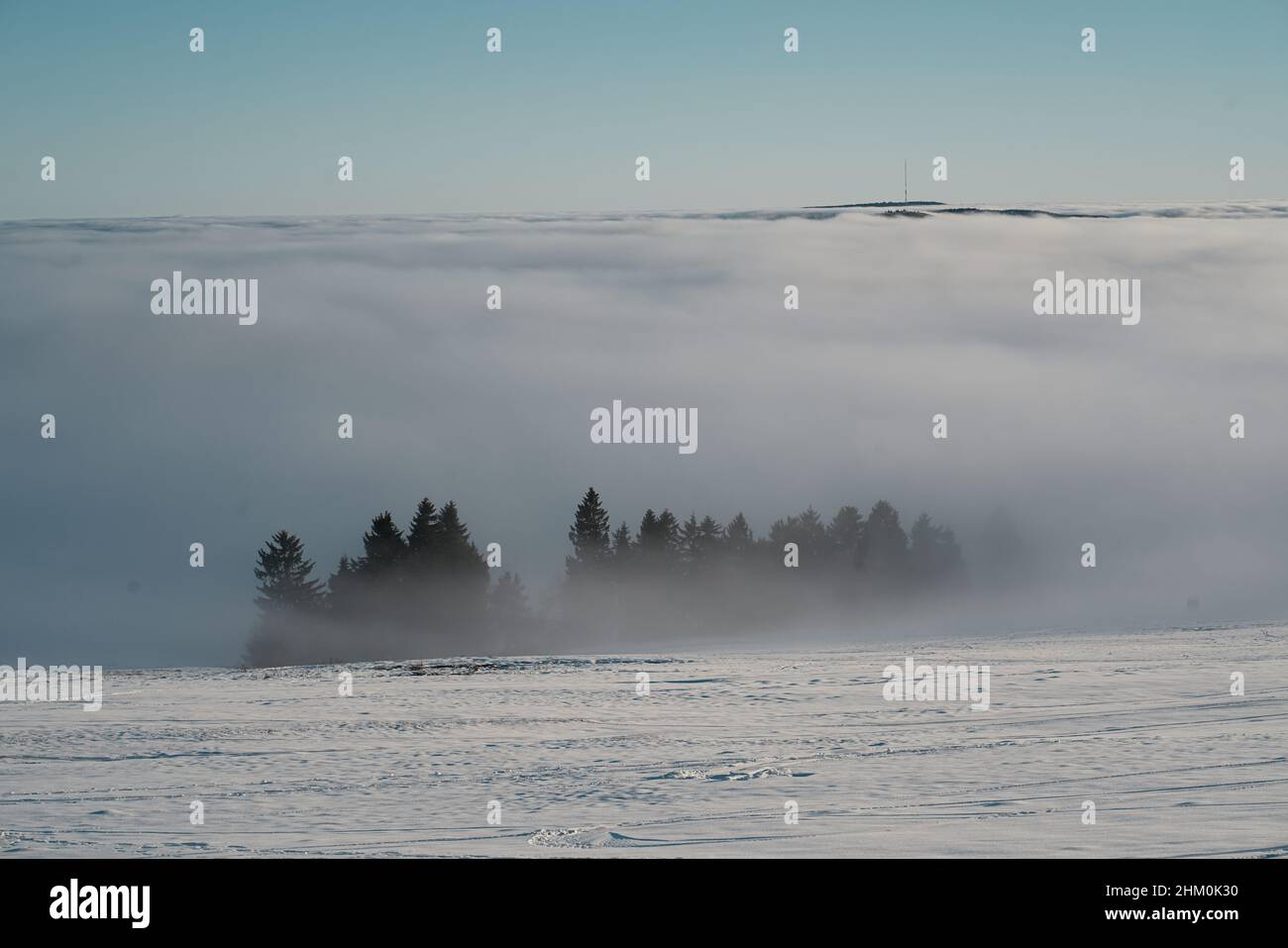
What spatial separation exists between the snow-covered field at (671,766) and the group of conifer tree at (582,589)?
116ft

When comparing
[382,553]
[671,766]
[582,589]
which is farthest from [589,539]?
[671,766]

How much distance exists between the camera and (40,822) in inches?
640

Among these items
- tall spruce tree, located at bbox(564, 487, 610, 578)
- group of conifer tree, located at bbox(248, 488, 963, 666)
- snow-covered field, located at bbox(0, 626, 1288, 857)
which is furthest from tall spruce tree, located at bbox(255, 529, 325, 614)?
snow-covered field, located at bbox(0, 626, 1288, 857)

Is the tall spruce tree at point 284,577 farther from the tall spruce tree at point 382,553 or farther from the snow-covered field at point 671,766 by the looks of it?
the snow-covered field at point 671,766

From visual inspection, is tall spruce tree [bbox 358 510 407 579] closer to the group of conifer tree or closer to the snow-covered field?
the group of conifer tree

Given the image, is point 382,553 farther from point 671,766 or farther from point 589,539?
point 671,766

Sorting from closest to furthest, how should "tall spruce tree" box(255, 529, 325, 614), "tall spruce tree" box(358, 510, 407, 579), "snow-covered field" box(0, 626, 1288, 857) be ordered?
"snow-covered field" box(0, 626, 1288, 857) < "tall spruce tree" box(358, 510, 407, 579) < "tall spruce tree" box(255, 529, 325, 614)

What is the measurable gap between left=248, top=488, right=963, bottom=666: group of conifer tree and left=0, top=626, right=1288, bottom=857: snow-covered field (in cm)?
3548

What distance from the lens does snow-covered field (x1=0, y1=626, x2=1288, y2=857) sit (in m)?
15.1

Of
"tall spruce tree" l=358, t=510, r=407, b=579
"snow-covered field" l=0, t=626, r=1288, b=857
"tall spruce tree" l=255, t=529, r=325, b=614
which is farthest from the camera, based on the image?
"tall spruce tree" l=255, t=529, r=325, b=614

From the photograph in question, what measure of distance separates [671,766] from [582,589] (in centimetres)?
6186
